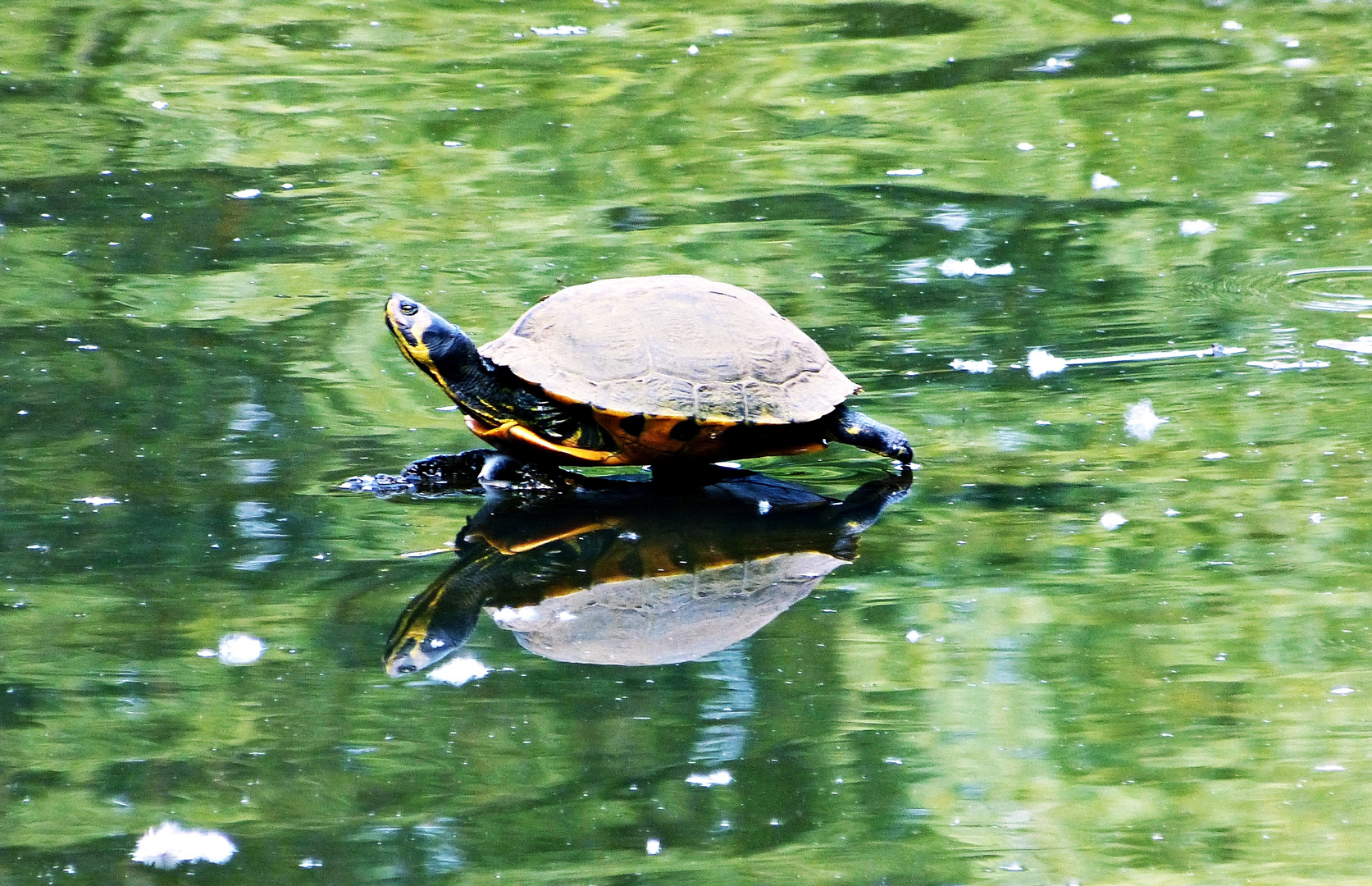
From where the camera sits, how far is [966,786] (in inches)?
129

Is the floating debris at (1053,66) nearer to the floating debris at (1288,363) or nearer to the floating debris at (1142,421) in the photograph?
the floating debris at (1288,363)

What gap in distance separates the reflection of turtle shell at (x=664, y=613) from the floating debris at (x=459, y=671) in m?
0.15

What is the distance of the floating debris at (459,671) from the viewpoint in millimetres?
3689

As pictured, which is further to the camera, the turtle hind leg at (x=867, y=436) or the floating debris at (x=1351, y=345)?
the floating debris at (x=1351, y=345)

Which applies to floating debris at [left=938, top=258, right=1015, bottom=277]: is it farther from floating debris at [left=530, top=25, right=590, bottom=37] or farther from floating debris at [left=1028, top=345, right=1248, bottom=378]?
floating debris at [left=530, top=25, right=590, bottom=37]

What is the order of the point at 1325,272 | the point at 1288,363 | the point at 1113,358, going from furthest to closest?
1. the point at 1325,272
2. the point at 1113,358
3. the point at 1288,363

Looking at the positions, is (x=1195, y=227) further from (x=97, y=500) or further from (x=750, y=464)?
(x=97, y=500)

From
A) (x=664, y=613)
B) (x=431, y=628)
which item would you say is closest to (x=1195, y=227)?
(x=664, y=613)

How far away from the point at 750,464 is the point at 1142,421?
130 cm

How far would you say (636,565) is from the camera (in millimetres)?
4262

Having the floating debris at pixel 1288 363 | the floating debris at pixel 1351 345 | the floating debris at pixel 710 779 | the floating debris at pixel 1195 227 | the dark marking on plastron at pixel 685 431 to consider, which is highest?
the dark marking on plastron at pixel 685 431

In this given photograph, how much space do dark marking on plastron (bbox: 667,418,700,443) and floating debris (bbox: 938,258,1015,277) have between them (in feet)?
8.26

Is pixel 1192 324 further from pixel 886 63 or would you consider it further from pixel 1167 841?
pixel 886 63

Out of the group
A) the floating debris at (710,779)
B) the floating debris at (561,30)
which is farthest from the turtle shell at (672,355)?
the floating debris at (561,30)
